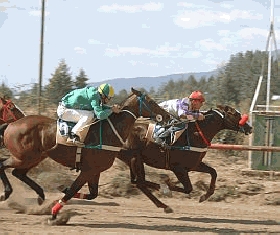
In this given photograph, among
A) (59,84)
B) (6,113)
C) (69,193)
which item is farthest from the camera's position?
(59,84)

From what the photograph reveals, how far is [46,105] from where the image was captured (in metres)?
19.1

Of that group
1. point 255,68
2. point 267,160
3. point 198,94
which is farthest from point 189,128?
point 255,68

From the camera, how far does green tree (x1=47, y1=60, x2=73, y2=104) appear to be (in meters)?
22.3

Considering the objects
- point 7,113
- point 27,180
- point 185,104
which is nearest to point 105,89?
point 185,104

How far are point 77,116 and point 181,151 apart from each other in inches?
84.9

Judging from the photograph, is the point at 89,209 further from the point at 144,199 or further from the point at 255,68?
the point at 255,68

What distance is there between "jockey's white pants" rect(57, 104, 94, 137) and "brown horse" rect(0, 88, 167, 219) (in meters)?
0.15

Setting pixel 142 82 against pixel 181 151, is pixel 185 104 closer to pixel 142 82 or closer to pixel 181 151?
pixel 181 151

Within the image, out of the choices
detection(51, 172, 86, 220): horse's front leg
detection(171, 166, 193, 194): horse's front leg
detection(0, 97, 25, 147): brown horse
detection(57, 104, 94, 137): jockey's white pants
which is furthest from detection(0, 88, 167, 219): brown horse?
detection(0, 97, 25, 147): brown horse

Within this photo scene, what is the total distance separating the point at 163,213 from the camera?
11.4 m

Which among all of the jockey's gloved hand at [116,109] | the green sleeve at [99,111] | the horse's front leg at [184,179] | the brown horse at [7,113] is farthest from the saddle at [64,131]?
the brown horse at [7,113]

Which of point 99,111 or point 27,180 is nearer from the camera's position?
point 99,111

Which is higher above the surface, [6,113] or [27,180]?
[6,113]

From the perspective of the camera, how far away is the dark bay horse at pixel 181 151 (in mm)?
11352
